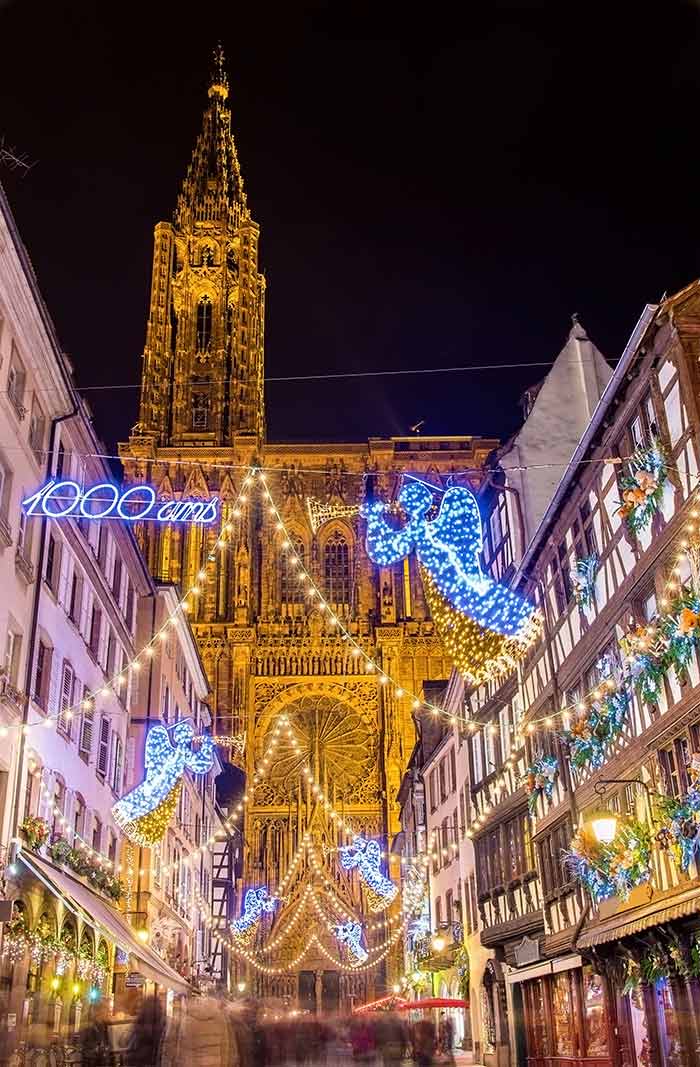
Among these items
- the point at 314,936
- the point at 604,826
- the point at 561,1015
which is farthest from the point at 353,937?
the point at 604,826

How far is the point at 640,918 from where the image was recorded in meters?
15.1

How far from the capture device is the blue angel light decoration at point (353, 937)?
49.1 metres

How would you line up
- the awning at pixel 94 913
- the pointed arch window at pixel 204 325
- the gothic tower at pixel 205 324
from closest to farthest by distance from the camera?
1. the awning at pixel 94 913
2. the gothic tower at pixel 205 324
3. the pointed arch window at pixel 204 325

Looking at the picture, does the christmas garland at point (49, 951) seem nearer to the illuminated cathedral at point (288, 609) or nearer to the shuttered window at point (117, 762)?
the shuttered window at point (117, 762)

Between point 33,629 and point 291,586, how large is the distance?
130 ft

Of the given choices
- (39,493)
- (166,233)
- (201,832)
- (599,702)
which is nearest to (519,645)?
(599,702)

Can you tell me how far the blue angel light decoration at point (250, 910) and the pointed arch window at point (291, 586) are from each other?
604 inches

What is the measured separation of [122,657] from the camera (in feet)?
91.9

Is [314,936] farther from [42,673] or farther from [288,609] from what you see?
[42,673]

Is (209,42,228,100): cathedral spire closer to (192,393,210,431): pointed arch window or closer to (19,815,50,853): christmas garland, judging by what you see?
(192,393,210,431): pointed arch window

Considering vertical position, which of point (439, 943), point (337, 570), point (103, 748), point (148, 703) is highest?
point (337, 570)

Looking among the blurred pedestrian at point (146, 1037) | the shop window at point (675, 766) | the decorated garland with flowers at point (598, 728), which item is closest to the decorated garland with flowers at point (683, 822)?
the shop window at point (675, 766)

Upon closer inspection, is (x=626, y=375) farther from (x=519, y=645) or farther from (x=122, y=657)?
(x=122, y=657)

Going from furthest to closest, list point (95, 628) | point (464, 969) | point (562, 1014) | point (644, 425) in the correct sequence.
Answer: point (464, 969) → point (95, 628) → point (562, 1014) → point (644, 425)
